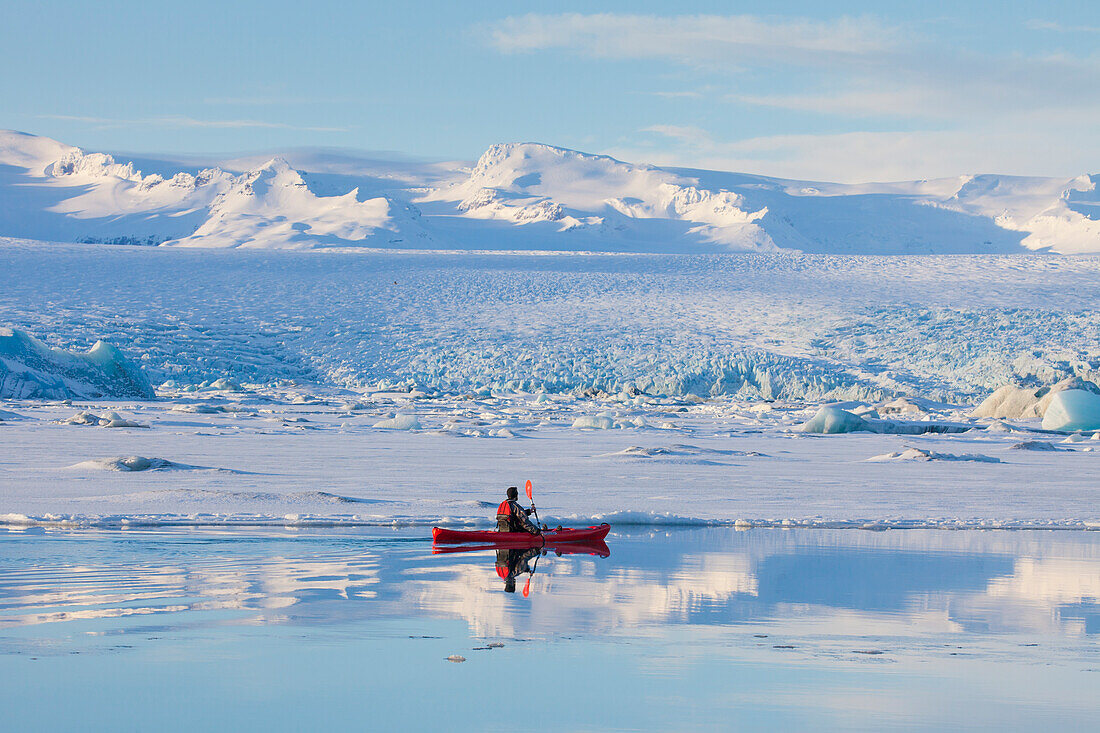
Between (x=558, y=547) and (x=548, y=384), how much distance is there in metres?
20.4

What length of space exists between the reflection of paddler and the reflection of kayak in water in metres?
0.07

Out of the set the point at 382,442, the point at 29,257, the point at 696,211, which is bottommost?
the point at 382,442

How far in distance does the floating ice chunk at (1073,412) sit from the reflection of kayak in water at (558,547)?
15.4 metres

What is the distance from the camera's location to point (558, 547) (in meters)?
7.48

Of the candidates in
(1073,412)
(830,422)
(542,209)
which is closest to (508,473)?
(830,422)

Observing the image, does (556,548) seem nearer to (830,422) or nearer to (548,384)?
(830,422)

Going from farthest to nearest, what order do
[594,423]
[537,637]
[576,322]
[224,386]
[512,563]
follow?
1. [576,322]
2. [224,386]
3. [594,423]
4. [512,563]
5. [537,637]

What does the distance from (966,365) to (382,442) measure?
1691 cm

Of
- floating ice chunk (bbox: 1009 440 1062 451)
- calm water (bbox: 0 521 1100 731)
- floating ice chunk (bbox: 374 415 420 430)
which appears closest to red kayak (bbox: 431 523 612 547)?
calm water (bbox: 0 521 1100 731)

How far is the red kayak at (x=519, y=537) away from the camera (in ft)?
23.9

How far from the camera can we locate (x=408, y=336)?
31.2 metres

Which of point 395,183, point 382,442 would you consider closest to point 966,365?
point 382,442

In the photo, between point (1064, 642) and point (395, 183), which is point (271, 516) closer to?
point (1064, 642)

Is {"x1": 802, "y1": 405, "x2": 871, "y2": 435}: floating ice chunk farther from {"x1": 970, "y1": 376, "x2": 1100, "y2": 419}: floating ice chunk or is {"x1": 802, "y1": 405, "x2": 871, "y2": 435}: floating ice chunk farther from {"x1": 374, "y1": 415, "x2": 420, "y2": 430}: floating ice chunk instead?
{"x1": 374, "y1": 415, "x2": 420, "y2": 430}: floating ice chunk
